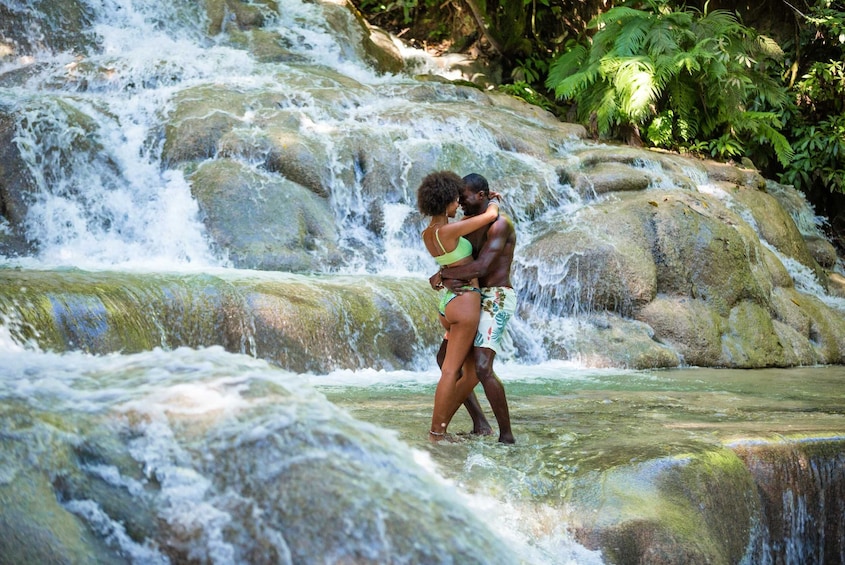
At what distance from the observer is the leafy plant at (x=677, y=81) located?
609 inches

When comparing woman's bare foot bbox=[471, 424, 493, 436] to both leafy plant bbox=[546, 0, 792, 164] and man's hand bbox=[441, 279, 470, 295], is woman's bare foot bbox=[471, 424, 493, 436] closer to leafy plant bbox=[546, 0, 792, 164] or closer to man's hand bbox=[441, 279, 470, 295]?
man's hand bbox=[441, 279, 470, 295]

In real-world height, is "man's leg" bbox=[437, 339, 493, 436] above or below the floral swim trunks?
below

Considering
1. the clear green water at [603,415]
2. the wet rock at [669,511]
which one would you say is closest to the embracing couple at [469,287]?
the clear green water at [603,415]

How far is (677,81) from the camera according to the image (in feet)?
52.9

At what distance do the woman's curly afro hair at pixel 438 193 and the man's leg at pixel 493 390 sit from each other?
0.78m

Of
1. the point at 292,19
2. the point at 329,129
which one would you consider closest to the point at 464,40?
the point at 292,19

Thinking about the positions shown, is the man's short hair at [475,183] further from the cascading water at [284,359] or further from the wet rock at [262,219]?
the wet rock at [262,219]

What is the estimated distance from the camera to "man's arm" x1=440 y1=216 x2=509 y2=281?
4.92m

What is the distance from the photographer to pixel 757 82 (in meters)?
17.2

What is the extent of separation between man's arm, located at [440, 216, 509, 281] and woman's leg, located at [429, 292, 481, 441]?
0.11 metres

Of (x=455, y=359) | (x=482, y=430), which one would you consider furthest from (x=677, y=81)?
(x=455, y=359)

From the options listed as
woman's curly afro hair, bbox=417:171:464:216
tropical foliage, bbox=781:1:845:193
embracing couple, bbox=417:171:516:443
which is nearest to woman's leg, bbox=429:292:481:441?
embracing couple, bbox=417:171:516:443

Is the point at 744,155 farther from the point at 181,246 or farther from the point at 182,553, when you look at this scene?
the point at 182,553

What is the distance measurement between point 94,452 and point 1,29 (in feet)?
Result: 43.3
